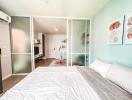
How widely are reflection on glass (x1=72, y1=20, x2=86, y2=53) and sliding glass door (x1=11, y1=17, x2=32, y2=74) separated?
1825 mm

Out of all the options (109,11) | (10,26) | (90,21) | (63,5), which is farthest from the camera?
(90,21)

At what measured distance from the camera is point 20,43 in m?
3.87

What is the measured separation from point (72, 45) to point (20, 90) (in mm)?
3025

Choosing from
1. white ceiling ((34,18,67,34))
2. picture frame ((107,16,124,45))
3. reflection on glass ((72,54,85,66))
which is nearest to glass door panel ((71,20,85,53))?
reflection on glass ((72,54,85,66))

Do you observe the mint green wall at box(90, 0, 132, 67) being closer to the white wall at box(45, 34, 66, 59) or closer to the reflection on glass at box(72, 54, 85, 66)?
the reflection on glass at box(72, 54, 85, 66)

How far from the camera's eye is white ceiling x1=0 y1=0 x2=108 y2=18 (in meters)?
2.78

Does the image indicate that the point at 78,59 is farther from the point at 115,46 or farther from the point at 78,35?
the point at 115,46

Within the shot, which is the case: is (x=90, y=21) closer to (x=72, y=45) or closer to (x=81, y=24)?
(x=81, y=24)

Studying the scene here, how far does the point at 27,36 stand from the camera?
387 centimetres

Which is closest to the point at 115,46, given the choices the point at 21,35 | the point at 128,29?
the point at 128,29

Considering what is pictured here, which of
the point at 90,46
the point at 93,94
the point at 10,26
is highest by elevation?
the point at 10,26

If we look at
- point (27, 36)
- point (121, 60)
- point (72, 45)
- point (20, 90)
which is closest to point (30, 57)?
point (27, 36)

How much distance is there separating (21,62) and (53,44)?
472cm

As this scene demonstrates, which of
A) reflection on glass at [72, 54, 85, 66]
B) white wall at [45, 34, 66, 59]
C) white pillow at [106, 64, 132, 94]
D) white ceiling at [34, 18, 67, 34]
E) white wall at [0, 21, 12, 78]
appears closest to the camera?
white pillow at [106, 64, 132, 94]
